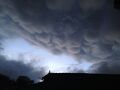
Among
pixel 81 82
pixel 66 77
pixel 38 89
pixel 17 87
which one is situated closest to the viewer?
pixel 81 82

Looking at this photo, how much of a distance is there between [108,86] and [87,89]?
109 inches

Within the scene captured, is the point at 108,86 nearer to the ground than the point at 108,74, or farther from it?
nearer to the ground

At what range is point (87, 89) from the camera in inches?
974

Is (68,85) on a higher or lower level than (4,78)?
lower

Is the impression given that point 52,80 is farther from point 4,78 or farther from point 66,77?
point 4,78

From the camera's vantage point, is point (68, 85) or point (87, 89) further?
point (68, 85)

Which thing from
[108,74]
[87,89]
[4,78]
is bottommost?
[87,89]

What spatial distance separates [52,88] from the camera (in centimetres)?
2828

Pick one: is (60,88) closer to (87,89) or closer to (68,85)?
(68,85)

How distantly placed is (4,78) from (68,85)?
22.4m

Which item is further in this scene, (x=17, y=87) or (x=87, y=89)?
(x=17, y=87)

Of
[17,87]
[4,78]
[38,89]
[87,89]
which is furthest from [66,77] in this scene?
[4,78]

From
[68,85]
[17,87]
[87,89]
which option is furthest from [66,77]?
[17,87]

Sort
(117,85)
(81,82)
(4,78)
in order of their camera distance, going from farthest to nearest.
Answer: (4,78)
(81,82)
(117,85)
